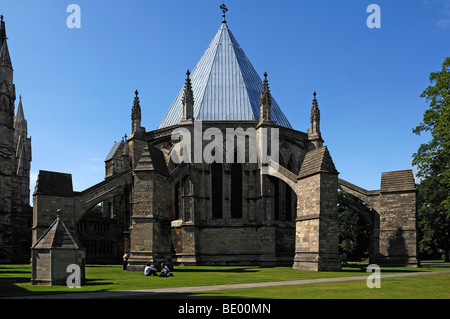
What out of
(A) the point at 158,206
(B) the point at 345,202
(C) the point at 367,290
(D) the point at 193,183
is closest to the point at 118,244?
(D) the point at 193,183

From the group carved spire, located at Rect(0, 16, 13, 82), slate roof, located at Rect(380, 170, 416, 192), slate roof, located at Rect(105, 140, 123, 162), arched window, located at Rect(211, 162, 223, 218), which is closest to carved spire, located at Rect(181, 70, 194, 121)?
arched window, located at Rect(211, 162, 223, 218)

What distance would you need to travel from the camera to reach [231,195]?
33.9 metres

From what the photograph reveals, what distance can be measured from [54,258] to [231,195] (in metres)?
19.2

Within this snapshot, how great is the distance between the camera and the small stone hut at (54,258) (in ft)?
51.3

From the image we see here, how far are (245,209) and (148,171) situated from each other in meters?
9.79

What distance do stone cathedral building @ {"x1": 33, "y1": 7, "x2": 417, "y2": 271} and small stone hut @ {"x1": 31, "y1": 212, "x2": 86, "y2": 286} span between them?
28.2 ft

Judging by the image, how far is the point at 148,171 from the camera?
2562cm

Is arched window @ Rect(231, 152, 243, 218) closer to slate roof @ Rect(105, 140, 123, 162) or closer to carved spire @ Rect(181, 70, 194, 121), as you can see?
carved spire @ Rect(181, 70, 194, 121)

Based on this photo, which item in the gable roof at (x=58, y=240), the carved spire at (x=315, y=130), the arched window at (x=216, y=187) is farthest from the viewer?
the carved spire at (x=315, y=130)

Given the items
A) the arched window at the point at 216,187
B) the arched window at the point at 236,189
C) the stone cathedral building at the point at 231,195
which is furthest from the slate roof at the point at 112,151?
the arched window at the point at 236,189

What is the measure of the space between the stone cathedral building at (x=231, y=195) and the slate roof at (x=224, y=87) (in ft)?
0.35

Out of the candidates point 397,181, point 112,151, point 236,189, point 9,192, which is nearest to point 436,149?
point 397,181

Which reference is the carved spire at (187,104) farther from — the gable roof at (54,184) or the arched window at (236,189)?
the gable roof at (54,184)

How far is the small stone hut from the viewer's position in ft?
51.3
